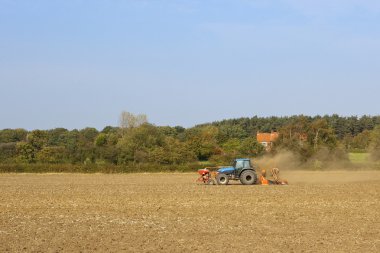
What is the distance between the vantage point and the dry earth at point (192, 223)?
52.9 feet

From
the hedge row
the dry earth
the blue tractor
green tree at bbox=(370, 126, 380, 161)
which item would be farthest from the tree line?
the dry earth

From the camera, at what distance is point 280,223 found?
20.4 metres

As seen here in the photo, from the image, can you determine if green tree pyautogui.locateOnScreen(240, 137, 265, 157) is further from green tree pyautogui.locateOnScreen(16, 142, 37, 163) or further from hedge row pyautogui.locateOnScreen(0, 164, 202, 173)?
green tree pyautogui.locateOnScreen(16, 142, 37, 163)

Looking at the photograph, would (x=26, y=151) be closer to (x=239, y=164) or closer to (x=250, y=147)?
(x=250, y=147)

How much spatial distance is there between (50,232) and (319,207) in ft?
39.7

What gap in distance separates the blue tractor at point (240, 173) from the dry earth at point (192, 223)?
30.0ft

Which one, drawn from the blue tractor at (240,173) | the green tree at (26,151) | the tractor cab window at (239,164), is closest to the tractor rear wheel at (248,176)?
the blue tractor at (240,173)

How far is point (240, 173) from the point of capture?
40906 mm

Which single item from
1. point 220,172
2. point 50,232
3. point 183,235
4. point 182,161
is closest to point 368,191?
point 220,172

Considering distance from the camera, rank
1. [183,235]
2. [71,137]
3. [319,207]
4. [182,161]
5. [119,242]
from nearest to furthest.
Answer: [119,242]
[183,235]
[319,207]
[182,161]
[71,137]

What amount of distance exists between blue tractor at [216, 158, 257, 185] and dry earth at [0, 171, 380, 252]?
361 inches

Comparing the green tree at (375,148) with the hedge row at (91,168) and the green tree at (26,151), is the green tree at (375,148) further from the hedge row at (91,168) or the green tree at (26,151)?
the green tree at (26,151)

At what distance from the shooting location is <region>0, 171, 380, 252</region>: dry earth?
1611 cm

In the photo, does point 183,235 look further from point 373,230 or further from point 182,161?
point 182,161
